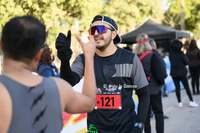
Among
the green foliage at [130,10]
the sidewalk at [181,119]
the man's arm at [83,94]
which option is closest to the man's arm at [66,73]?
the man's arm at [83,94]

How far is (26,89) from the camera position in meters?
1.34

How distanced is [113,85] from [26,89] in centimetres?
148

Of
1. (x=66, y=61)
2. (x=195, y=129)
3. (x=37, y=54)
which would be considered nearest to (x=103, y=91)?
(x=66, y=61)

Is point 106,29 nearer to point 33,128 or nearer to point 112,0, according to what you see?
point 33,128

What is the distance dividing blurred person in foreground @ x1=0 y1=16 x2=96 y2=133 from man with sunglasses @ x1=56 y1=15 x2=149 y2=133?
1012mm

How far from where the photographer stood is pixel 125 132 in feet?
8.63

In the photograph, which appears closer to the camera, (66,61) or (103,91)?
(66,61)

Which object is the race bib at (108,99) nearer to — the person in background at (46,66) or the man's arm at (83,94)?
the man's arm at (83,94)

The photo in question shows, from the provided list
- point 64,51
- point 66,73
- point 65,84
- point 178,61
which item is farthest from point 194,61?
point 65,84

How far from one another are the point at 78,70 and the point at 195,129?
13.5ft

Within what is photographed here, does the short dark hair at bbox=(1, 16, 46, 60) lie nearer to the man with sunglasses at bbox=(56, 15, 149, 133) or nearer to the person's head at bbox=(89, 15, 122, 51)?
the man with sunglasses at bbox=(56, 15, 149, 133)

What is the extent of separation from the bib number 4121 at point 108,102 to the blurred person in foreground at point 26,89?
1179 millimetres

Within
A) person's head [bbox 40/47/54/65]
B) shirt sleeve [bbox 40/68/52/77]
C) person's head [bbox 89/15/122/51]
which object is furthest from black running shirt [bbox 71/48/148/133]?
person's head [bbox 40/47/54/65]

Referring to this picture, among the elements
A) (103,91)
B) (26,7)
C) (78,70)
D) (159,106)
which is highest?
(26,7)
